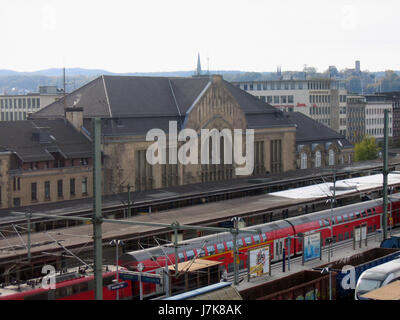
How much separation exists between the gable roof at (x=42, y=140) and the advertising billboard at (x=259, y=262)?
32.4 m

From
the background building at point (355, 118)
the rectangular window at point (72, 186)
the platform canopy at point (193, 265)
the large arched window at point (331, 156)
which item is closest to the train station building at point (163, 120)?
the rectangular window at point (72, 186)

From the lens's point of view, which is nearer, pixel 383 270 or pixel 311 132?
pixel 383 270

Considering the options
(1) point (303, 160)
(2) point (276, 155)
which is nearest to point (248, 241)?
(2) point (276, 155)

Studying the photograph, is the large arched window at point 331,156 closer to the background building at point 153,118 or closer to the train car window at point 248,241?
the background building at point 153,118

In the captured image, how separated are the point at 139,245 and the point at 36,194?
2831 cm

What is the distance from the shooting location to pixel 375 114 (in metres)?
156

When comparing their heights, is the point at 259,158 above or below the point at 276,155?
below

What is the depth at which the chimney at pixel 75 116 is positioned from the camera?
2798 inches

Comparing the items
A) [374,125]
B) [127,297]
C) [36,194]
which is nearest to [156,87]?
[36,194]

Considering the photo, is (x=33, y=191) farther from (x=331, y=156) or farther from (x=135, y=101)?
(x=331, y=156)

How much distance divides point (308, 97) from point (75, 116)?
75.1 metres

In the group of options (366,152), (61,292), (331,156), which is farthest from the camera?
(366,152)

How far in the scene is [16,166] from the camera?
62.3 metres
